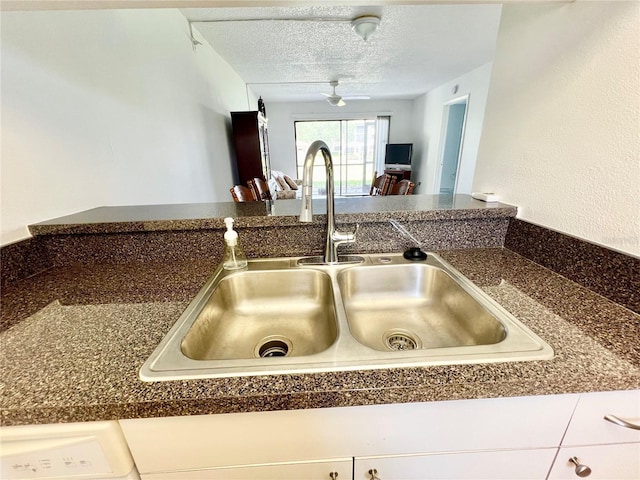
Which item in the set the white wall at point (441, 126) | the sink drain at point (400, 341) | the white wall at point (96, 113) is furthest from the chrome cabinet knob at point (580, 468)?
the white wall at point (441, 126)

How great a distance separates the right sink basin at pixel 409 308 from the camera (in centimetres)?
71

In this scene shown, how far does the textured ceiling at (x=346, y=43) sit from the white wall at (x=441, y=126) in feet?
0.77

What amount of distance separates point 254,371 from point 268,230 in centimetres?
56

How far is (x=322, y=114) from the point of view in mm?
6754

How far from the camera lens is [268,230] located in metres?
0.94

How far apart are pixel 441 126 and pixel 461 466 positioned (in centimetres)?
581

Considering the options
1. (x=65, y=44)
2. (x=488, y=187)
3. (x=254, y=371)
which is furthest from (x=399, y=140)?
(x=254, y=371)

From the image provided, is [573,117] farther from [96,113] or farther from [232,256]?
[96,113]

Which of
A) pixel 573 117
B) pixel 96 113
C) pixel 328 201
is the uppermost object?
pixel 96 113

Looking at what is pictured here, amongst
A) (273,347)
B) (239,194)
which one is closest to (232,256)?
(273,347)

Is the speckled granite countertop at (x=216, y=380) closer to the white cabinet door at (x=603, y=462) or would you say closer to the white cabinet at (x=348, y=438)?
the white cabinet at (x=348, y=438)

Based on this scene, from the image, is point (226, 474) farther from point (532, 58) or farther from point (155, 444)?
point (532, 58)

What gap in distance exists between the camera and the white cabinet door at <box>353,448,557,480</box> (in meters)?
0.51

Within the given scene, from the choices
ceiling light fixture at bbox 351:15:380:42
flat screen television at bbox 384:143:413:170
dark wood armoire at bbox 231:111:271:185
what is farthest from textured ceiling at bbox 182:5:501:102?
flat screen television at bbox 384:143:413:170
